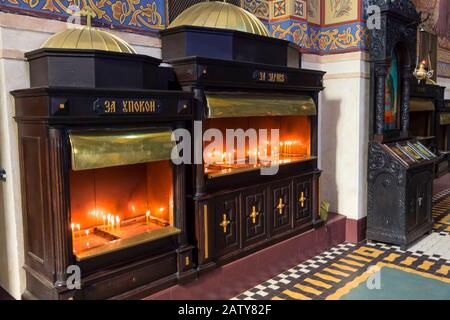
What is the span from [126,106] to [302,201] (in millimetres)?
2679

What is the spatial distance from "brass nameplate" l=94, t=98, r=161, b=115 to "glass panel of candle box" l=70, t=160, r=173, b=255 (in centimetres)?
57

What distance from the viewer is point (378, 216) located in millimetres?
5605

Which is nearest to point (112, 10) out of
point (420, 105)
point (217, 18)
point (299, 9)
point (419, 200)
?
point (217, 18)

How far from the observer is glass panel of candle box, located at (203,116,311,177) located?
4.66 metres

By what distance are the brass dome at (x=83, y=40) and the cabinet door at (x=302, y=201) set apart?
2.59m

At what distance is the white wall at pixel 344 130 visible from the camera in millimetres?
5609

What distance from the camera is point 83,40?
302 cm

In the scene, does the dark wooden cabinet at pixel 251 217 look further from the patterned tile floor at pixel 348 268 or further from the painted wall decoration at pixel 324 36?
the painted wall decoration at pixel 324 36

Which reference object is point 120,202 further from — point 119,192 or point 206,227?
point 206,227

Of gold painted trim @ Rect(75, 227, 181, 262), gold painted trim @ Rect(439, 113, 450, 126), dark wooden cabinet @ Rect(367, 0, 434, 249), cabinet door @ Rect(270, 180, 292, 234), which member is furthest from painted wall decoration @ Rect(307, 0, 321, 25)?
gold painted trim @ Rect(439, 113, 450, 126)

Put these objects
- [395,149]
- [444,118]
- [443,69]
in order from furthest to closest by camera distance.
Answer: [443,69] → [444,118] → [395,149]

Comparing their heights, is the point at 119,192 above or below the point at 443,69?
below
